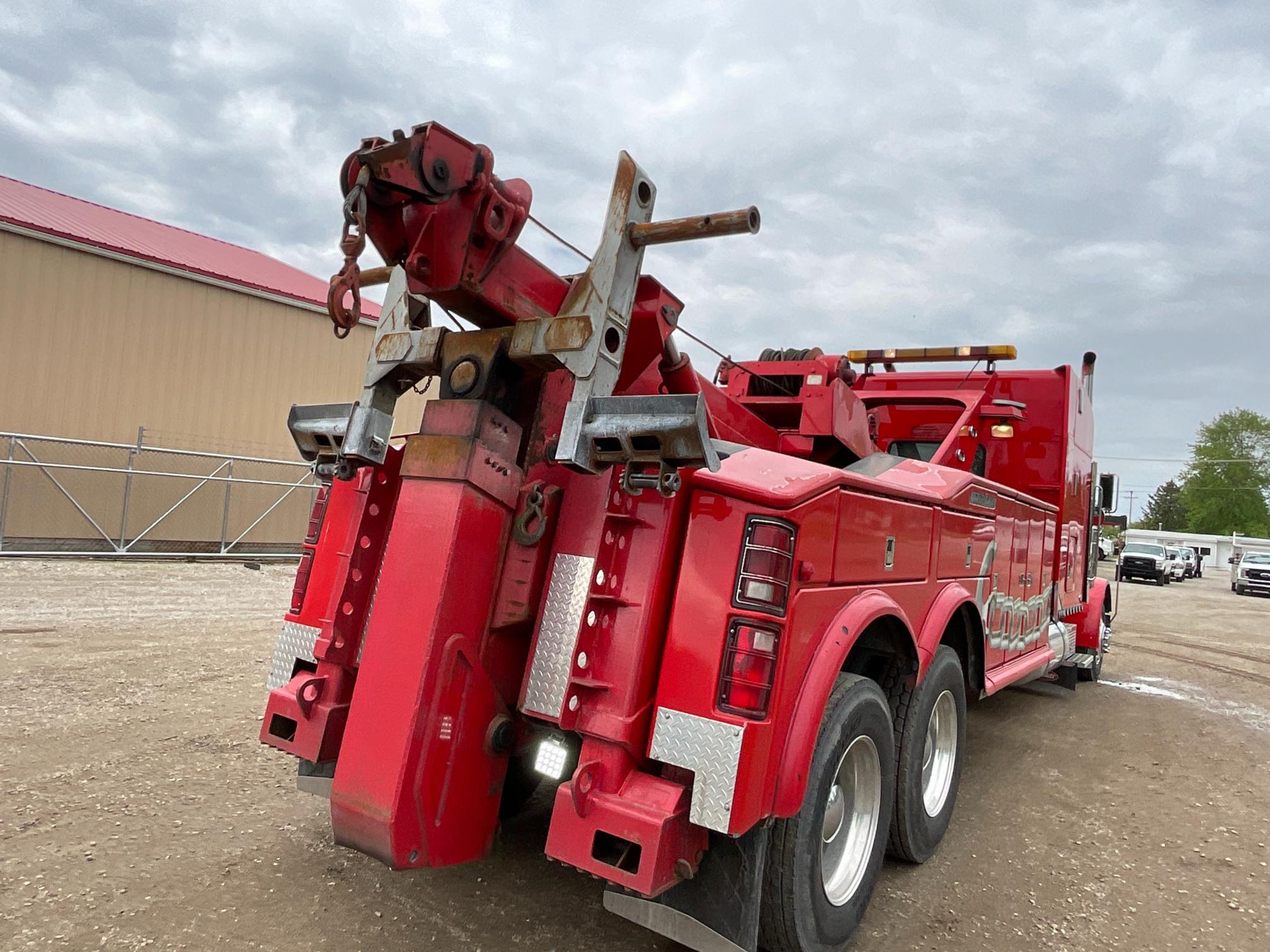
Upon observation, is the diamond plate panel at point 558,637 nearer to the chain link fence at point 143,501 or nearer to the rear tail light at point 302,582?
the rear tail light at point 302,582

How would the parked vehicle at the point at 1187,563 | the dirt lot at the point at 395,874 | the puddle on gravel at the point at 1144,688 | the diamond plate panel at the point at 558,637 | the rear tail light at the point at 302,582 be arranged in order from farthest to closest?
the parked vehicle at the point at 1187,563
the puddle on gravel at the point at 1144,688
the rear tail light at the point at 302,582
the dirt lot at the point at 395,874
the diamond plate panel at the point at 558,637

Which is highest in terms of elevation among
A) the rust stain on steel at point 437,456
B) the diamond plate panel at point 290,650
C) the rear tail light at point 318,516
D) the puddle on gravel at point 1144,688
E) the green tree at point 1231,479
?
the green tree at point 1231,479

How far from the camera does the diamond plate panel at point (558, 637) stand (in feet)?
8.19

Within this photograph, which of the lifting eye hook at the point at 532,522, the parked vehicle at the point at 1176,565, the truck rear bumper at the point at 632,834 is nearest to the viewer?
the truck rear bumper at the point at 632,834

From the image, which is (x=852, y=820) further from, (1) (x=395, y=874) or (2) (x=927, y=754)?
(1) (x=395, y=874)

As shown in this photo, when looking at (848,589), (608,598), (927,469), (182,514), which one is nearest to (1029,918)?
(848,589)

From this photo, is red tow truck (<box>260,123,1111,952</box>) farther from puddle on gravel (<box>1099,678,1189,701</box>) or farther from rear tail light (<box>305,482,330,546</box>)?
puddle on gravel (<box>1099,678,1189,701</box>)

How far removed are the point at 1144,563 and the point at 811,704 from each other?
1344 inches

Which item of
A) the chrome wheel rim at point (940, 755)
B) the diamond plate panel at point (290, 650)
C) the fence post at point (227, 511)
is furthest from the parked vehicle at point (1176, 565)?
the diamond plate panel at point (290, 650)

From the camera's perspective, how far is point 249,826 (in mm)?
3520

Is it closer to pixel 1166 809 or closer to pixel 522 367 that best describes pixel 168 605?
pixel 522 367

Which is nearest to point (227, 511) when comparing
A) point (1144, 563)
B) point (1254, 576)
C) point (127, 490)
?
point (127, 490)

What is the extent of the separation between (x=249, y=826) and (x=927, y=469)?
348 cm

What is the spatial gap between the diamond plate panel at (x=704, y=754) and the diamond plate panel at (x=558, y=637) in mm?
328
